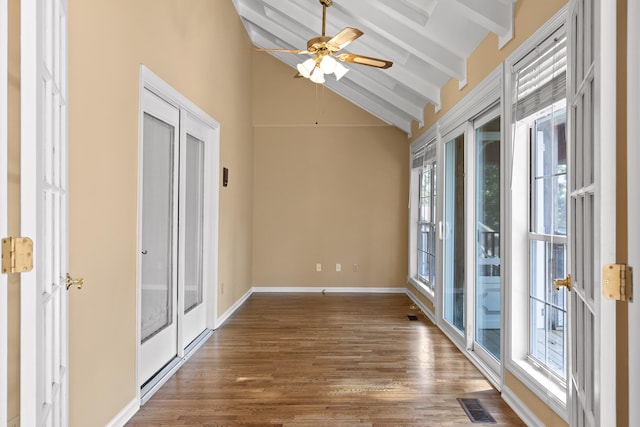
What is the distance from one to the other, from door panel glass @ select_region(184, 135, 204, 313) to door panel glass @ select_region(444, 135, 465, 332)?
2.46 metres

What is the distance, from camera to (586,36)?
1452mm

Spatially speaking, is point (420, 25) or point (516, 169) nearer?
point (516, 169)

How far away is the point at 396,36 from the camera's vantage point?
412 cm

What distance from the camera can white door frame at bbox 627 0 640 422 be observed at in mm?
1124

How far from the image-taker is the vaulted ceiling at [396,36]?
11.3ft

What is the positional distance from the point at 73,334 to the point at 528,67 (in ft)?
9.15

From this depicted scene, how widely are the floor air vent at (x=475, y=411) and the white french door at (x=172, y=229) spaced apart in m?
2.09

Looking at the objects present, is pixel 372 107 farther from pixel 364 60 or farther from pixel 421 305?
pixel 364 60

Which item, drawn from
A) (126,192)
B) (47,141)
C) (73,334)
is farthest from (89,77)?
(73,334)

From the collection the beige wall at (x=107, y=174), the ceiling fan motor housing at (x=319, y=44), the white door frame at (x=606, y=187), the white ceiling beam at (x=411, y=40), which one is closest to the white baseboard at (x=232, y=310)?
the beige wall at (x=107, y=174)

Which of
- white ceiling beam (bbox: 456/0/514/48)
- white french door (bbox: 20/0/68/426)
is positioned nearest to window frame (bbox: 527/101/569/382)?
white ceiling beam (bbox: 456/0/514/48)

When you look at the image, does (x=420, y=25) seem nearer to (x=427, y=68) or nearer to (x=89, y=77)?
(x=427, y=68)

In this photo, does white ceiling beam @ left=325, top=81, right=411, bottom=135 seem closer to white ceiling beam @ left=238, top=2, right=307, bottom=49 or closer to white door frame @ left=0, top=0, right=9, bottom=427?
white ceiling beam @ left=238, top=2, right=307, bottom=49

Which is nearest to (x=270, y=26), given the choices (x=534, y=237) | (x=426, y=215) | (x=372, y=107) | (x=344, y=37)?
(x=372, y=107)
